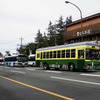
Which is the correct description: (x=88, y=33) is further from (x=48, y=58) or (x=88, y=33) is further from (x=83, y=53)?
(x=83, y=53)

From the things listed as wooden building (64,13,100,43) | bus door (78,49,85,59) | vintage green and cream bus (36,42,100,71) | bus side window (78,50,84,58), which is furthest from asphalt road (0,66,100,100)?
wooden building (64,13,100,43)

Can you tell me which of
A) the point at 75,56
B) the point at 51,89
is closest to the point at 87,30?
the point at 75,56

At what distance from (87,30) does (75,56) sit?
21.5 meters

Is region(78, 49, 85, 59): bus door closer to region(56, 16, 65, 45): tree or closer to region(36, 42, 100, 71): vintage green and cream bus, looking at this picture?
region(36, 42, 100, 71): vintage green and cream bus

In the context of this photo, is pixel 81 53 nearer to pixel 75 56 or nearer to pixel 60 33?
pixel 75 56

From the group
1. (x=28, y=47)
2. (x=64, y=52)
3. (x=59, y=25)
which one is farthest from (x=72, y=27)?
(x=28, y=47)

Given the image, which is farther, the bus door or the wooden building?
the wooden building

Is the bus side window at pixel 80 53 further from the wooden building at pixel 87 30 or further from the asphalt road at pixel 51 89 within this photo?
the wooden building at pixel 87 30

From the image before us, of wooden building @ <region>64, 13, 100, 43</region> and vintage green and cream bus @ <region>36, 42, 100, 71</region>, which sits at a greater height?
wooden building @ <region>64, 13, 100, 43</region>

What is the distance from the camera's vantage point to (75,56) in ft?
54.4

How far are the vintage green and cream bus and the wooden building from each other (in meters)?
17.5

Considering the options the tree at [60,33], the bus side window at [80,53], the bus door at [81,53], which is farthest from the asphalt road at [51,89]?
the tree at [60,33]

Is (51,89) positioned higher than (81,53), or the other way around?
(81,53)

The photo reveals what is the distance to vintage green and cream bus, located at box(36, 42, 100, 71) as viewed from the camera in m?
15.7
